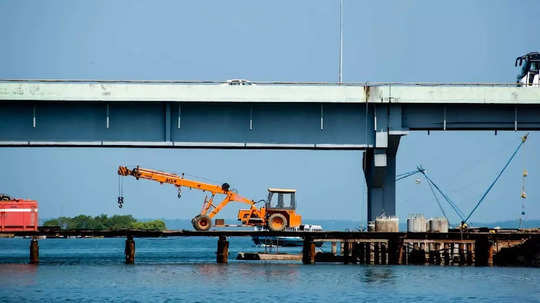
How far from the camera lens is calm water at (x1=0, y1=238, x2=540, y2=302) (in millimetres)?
49969

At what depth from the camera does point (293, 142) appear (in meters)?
62.1

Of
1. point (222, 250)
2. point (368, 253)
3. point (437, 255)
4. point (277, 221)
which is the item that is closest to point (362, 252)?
point (368, 253)

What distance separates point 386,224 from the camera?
6356 centimetres

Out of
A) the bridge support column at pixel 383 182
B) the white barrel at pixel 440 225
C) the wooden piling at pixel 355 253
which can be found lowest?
the wooden piling at pixel 355 253

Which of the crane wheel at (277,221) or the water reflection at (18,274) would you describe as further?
the crane wheel at (277,221)

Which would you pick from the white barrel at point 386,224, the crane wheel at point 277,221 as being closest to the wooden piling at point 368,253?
the crane wheel at point 277,221

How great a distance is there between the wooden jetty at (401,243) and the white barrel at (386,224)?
11.9 inches

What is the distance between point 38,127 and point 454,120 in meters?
24.6

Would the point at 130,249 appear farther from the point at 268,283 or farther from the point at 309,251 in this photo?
the point at 268,283

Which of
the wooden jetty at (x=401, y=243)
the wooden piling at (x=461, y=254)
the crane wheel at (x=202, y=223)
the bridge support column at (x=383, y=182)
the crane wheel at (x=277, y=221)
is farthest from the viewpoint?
the crane wheel at (x=277, y=221)

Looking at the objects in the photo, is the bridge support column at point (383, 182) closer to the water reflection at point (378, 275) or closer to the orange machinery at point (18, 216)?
the water reflection at point (378, 275)

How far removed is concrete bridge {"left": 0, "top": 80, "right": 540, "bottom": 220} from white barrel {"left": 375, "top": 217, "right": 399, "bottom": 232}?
8.36 feet

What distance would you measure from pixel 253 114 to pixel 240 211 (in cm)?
1536

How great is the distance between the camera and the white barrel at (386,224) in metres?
63.3
